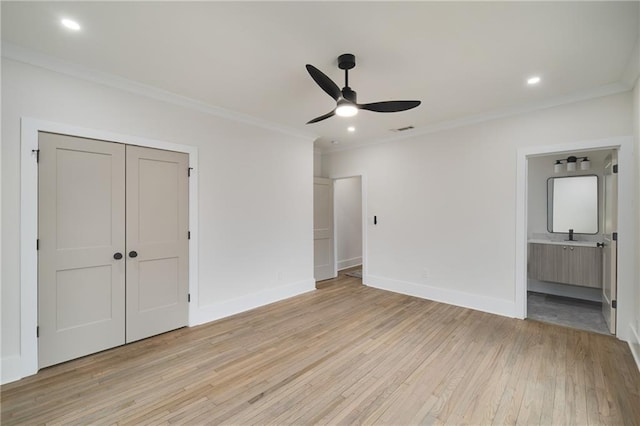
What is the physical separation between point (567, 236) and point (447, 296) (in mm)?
2436

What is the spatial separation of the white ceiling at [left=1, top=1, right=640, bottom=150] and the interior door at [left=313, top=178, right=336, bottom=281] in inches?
98.0

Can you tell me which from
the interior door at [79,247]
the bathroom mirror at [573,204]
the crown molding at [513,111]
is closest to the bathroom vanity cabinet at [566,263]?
the bathroom mirror at [573,204]

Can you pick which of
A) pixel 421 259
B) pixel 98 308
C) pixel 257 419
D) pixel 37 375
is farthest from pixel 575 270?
pixel 37 375

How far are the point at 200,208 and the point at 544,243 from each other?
5.31m

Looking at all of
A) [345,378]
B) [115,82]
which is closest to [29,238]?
[115,82]

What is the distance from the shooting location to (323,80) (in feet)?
7.50

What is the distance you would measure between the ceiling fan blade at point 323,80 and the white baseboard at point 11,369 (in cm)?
342

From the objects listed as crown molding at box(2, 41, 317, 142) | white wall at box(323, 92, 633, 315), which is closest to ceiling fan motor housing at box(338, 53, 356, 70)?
crown molding at box(2, 41, 317, 142)

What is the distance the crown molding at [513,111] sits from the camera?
120 inches

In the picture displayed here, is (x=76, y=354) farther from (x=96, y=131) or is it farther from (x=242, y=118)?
(x=242, y=118)

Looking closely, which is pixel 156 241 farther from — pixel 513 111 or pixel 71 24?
pixel 513 111

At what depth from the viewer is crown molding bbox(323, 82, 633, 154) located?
3060 mm

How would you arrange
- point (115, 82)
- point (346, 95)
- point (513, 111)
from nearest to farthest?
point (346, 95) < point (115, 82) < point (513, 111)

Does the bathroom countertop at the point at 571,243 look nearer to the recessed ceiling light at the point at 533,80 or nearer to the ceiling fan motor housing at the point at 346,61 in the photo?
the recessed ceiling light at the point at 533,80
